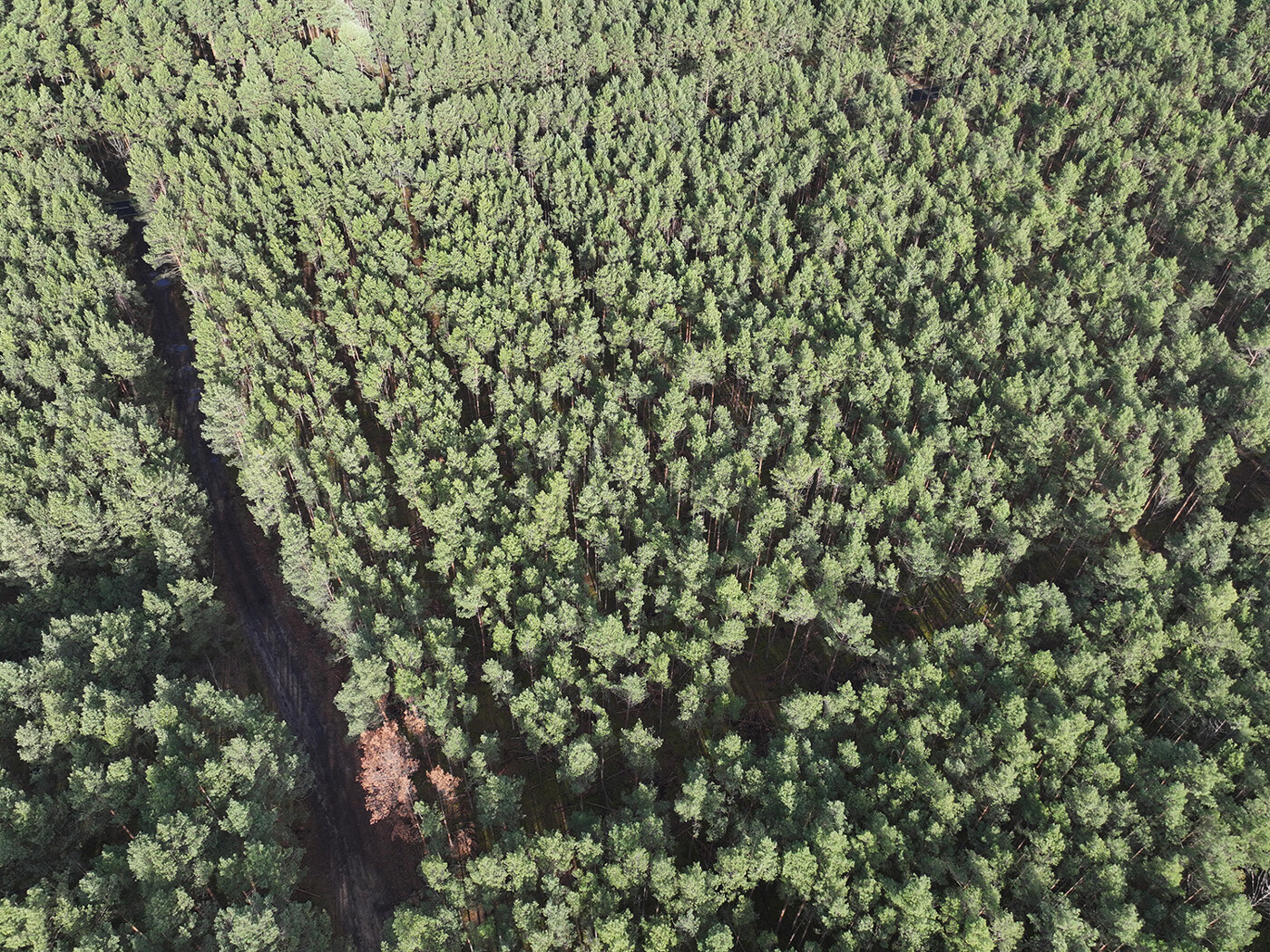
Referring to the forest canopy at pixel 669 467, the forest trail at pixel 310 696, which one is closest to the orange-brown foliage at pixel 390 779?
the forest canopy at pixel 669 467

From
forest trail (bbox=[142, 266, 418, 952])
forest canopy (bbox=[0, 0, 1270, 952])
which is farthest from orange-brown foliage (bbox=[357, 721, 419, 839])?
forest trail (bbox=[142, 266, 418, 952])

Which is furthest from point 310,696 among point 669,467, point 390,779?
point 669,467

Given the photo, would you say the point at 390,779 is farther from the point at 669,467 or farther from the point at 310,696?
the point at 669,467

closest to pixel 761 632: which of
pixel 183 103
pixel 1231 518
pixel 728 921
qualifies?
pixel 728 921

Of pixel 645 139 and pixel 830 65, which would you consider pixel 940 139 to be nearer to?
pixel 830 65

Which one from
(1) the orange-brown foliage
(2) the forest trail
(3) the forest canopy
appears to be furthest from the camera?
(2) the forest trail

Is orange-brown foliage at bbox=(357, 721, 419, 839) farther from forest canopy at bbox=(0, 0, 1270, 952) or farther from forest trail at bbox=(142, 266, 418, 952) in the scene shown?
forest trail at bbox=(142, 266, 418, 952)
